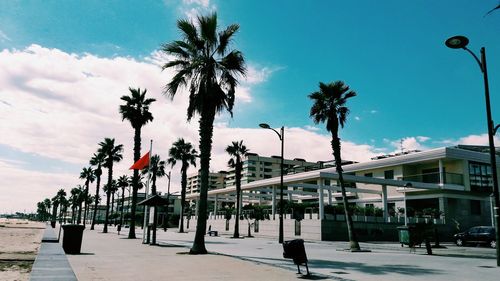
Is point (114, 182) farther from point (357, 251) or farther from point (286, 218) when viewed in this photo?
point (357, 251)

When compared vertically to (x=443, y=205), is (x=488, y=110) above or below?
above

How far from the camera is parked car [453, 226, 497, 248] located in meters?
28.4

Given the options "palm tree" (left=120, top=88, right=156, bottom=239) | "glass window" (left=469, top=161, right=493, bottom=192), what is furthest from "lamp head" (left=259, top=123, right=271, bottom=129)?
"glass window" (left=469, top=161, right=493, bottom=192)

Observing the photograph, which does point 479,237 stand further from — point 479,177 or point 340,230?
point 479,177

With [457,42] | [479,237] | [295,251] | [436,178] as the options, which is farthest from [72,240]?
[436,178]

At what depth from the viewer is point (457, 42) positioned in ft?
44.4

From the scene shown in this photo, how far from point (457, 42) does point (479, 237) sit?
69.4 ft

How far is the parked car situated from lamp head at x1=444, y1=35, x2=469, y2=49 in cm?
2025

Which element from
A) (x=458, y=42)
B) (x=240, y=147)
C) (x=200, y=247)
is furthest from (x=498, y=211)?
(x=240, y=147)

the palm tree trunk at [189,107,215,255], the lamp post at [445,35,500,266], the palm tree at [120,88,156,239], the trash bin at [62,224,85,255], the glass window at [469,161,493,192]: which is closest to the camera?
the lamp post at [445,35,500,266]

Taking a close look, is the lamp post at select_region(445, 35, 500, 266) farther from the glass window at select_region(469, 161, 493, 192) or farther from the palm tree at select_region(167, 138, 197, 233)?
the palm tree at select_region(167, 138, 197, 233)

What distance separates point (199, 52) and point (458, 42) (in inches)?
420

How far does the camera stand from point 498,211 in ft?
43.5

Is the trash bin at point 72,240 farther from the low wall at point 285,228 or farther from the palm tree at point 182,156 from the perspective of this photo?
the palm tree at point 182,156
